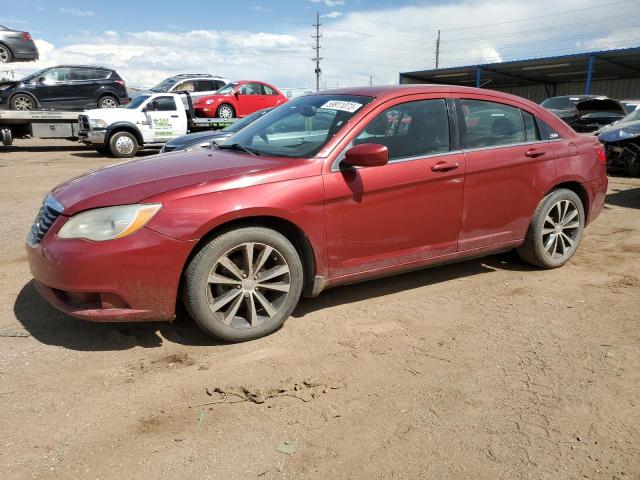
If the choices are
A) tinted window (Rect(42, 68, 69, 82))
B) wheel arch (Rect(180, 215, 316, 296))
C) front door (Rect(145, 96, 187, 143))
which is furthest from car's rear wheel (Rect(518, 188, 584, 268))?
tinted window (Rect(42, 68, 69, 82))

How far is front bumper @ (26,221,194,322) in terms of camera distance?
9.70 feet

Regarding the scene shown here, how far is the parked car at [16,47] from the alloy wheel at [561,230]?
662 inches

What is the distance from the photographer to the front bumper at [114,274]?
2955 mm

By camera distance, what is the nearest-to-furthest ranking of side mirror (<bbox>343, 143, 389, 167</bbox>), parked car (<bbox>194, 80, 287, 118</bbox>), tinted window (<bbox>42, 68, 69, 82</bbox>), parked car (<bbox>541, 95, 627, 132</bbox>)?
side mirror (<bbox>343, 143, 389, 167</bbox>), parked car (<bbox>541, 95, 627, 132</bbox>), tinted window (<bbox>42, 68, 69, 82</bbox>), parked car (<bbox>194, 80, 287, 118</bbox>)

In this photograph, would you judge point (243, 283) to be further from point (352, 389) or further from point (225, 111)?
point (225, 111)

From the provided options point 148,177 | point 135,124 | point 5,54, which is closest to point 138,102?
point 135,124

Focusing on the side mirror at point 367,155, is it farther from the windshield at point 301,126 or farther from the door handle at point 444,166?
the door handle at point 444,166

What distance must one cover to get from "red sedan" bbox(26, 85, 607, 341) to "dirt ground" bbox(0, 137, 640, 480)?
329 mm

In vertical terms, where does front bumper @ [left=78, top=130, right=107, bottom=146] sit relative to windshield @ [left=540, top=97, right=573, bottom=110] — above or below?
below

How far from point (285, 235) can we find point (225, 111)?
15.6 metres

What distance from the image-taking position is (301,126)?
4.10 m

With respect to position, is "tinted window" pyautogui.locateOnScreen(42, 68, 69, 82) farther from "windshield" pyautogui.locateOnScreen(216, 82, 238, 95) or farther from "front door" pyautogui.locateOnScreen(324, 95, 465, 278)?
"front door" pyautogui.locateOnScreen(324, 95, 465, 278)

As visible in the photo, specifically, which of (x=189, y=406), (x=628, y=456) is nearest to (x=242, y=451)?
(x=189, y=406)

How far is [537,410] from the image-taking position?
2680 mm
